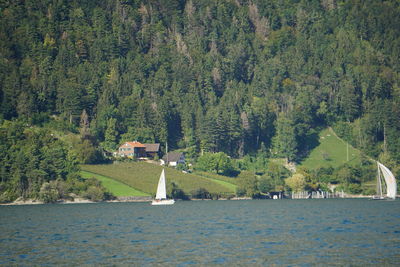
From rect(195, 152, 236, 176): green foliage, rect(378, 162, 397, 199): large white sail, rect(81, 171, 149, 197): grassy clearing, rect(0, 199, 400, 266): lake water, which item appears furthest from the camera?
rect(195, 152, 236, 176): green foliage

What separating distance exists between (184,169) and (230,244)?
135m

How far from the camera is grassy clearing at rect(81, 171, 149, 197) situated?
15562 cm

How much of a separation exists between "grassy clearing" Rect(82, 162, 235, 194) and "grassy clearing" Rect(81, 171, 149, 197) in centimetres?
158

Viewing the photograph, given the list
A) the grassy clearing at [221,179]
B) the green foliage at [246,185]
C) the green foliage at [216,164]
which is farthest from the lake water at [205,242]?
the green foliage at [216,164]

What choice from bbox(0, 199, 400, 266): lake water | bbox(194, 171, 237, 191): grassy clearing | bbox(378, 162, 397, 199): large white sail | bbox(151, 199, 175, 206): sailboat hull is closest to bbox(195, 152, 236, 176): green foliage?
bbox(194, 171, 237, 191): grassy clearing

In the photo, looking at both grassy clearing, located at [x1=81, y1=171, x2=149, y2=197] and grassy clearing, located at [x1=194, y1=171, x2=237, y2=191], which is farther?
grassy clearing, located at [x1=194, y1=171, x2=237, y2=191]

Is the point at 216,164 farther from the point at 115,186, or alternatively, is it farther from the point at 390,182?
the point at 390,182

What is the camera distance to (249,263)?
46.0m

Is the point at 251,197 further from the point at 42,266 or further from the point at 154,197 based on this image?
the point at 42,266

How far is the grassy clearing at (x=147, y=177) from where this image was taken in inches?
6452

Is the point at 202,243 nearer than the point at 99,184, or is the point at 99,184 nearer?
the point at 202,243

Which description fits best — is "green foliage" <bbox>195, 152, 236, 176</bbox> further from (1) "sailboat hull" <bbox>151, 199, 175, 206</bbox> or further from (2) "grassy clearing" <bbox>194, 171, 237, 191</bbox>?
(1) "sailboat hull" <bbox>151, 199, 175, 206</bbox>

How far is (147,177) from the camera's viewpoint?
169500 mm

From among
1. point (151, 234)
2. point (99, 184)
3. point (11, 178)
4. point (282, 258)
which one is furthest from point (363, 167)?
point (282, 258)
